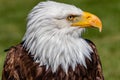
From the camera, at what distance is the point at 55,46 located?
922 cm

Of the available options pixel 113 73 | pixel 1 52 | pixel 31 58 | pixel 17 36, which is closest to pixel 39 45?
pixel 31 58

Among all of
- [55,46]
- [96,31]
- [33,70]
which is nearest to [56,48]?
[55,46]

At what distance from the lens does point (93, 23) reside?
9219 millimetres

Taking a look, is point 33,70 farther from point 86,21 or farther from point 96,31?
point 96,31

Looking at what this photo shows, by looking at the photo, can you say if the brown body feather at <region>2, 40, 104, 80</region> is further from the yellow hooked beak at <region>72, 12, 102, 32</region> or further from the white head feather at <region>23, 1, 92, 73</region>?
the yellow hooked beak at <region>72, 12, 102, 32</region>

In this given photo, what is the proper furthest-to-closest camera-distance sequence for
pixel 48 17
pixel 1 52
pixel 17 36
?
pixel 17 36 → pixel 1 52 → pixel 48 17

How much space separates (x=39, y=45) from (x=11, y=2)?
40.3 ft

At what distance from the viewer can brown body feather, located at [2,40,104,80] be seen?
30.4ft

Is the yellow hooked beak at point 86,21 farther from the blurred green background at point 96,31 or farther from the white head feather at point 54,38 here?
the blurred green background at point 96,31

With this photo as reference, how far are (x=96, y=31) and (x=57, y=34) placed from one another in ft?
27.1

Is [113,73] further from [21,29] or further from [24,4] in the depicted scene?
[24,4]

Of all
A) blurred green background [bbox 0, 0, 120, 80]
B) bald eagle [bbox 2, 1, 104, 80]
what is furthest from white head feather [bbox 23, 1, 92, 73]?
blurred green background [bbox 0, 0, 120, 80]

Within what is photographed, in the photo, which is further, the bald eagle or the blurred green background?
the blurred green background

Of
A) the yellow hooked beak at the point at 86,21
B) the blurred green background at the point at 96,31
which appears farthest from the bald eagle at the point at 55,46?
the blurred green background at the point at 96,31
